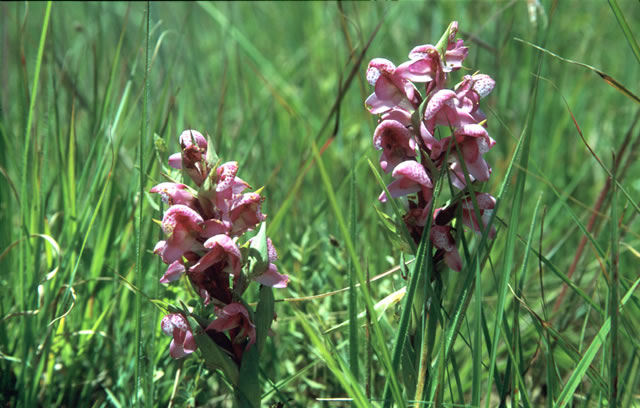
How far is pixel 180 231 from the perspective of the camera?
0.90m

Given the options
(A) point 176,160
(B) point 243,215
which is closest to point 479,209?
(B) point 243,215

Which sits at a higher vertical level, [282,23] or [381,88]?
[282,23]

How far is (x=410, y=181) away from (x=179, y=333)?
0.42 metres

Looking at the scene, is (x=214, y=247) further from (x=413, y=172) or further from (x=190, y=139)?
(x=413, y=172)

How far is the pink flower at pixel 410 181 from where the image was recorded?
90cm

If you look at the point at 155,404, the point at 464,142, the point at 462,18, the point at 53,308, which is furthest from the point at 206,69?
the point at 464,142

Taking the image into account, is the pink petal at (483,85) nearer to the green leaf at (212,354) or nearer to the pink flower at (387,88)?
the pink flower at (387,88)

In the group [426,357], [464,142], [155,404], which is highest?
[464,142]

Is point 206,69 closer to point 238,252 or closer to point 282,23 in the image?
point 282,23

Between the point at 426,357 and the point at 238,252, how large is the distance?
0.33 meters

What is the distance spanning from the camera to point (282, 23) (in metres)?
3.55

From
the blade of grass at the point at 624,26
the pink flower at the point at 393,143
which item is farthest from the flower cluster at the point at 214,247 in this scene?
the blade of grass at the point at 624,26

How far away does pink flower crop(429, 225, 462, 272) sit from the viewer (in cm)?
93

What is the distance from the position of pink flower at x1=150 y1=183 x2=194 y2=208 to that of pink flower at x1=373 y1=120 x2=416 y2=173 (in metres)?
0.30
